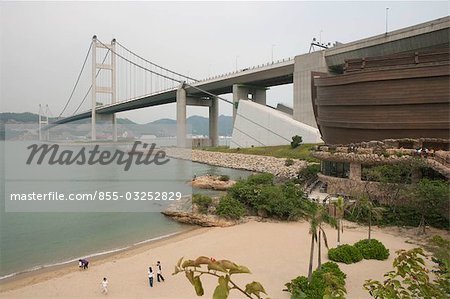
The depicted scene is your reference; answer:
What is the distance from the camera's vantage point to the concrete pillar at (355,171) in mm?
20109

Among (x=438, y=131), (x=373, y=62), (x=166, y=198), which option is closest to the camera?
(x=438, y=131)

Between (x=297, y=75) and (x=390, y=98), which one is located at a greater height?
(x=297, y=75)

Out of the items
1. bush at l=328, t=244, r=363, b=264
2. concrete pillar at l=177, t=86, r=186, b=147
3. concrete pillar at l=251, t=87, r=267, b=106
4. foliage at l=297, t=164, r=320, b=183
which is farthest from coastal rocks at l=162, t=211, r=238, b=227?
concrete pillar at l=177, t=86, r=186, b=147

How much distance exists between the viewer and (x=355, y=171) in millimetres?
20250

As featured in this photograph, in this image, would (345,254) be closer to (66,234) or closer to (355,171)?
(355,171)

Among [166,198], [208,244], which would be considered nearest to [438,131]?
[208,244]

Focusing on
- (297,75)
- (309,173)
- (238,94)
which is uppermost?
(297,75)

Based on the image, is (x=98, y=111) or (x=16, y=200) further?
(x=98, y=111)

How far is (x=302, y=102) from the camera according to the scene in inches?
1866

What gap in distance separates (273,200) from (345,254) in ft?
23.3

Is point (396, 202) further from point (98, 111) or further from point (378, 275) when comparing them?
point (98, 111)

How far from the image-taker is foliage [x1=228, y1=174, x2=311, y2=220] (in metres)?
19.2

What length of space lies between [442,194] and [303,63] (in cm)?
3428

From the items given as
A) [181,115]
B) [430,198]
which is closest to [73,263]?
[430,198]
